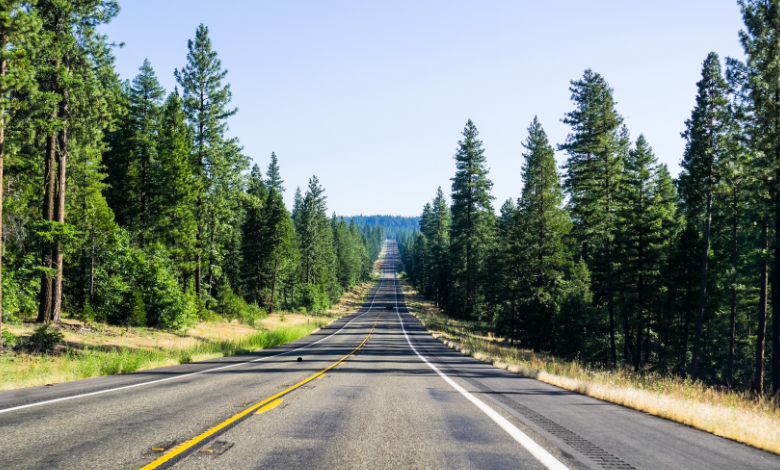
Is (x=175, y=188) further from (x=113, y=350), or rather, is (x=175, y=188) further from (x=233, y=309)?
(x=113, y=350)

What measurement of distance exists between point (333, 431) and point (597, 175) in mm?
30038

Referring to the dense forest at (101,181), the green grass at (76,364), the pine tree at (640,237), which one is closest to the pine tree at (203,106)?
the dense forest at (101,181)

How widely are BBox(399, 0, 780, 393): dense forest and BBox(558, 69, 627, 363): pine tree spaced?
10 cm

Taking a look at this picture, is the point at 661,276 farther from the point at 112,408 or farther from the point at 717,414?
the point at 112,408

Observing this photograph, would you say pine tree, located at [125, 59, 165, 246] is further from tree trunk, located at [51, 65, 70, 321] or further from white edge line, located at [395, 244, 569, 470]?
white edge line, located at [395, 244, 569, 470]

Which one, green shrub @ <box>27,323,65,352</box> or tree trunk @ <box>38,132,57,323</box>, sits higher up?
tree trunk @ <box>38,132,57,323</box>

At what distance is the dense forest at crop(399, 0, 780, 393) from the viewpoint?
21234 mm

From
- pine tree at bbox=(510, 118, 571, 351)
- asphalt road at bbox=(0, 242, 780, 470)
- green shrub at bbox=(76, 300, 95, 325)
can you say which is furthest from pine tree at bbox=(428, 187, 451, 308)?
asphalt road at bbox=(0, 242, 780, 470)

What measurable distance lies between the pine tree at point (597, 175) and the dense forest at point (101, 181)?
998 inches

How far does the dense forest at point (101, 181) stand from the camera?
18000 millimetres

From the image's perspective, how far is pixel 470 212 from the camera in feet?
170

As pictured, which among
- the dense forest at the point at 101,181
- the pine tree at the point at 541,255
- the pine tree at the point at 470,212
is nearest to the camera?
the dense forest at the point at 101,181

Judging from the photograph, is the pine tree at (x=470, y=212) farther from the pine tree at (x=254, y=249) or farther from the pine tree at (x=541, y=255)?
the pine tree at (x=254, y=249)

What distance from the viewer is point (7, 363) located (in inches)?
519
